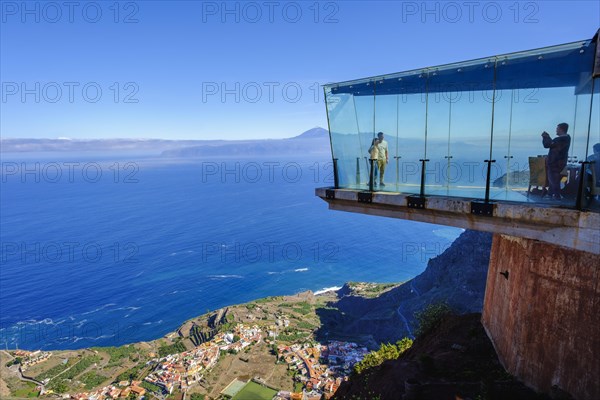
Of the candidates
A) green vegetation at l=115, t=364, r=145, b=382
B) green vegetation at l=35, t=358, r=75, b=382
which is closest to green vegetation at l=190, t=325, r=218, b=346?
green vegetation at l=115, t=364, r=145, b=382

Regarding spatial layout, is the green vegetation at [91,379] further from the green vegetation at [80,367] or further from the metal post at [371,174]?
the metal post at [371,174]

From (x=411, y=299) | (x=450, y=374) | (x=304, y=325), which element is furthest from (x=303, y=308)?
(x=450, y=374)

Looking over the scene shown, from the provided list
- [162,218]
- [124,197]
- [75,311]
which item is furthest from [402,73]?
[124,197]

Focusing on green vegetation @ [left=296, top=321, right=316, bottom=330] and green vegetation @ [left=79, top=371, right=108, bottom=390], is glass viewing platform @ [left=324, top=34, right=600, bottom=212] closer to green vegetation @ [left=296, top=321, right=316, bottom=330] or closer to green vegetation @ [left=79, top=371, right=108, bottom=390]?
green vegetation @ [left=79, top=371, right=108, bottom=390]

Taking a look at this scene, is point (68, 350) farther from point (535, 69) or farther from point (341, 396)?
point (535, 69)

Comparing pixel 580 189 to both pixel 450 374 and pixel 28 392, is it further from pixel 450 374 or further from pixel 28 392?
pixel 28 392

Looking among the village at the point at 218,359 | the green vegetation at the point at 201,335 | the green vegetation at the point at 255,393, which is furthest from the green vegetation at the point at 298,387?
the green vegetation at the point at 201,335
